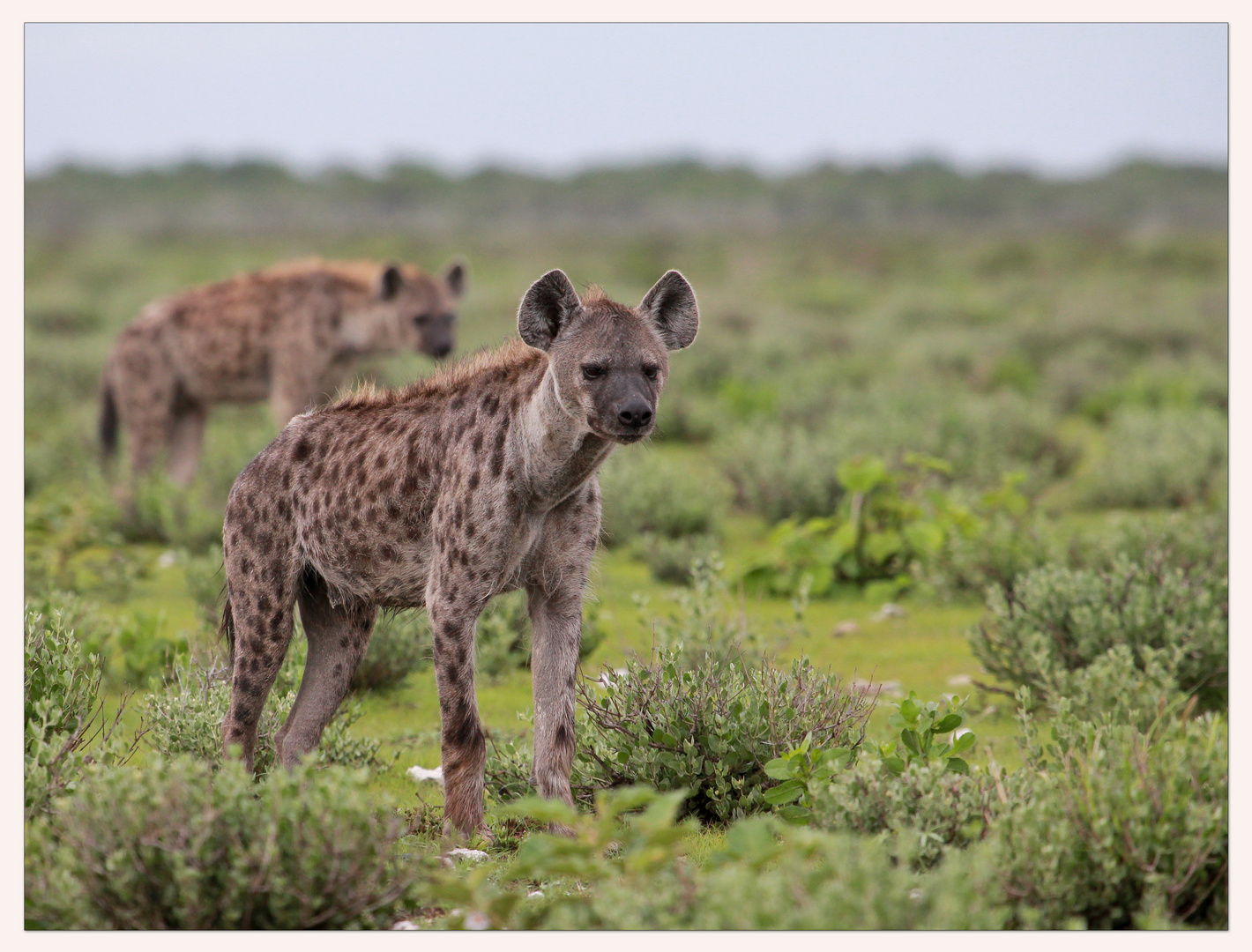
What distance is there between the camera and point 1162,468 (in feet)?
36.4

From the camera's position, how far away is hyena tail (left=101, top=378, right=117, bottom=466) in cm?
1227

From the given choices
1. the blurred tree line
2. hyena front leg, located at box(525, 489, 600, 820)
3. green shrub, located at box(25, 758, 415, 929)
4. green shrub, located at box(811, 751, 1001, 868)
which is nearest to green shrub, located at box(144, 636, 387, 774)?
hyena front leg, located at box(525, 489, 600, 820)

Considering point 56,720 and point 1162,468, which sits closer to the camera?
point 56,720

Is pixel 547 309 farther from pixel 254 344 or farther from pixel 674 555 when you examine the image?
pixel 254 344

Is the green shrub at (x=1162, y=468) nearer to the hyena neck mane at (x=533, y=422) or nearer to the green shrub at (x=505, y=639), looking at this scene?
the green shrub at (x=505, y=639)

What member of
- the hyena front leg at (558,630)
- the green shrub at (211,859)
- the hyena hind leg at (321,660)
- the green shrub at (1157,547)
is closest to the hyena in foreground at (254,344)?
the green shrub at (1157,547)

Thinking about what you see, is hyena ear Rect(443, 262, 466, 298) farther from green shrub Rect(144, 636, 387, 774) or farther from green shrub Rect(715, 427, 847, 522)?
green shrub Rect(144, 636, 387, 774)

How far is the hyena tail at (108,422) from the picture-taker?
40.2ft

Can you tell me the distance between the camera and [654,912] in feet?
11.1

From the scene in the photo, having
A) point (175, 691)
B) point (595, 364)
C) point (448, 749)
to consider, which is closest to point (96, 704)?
point (175, 691)

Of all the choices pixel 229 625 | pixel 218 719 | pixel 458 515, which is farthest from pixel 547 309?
pixel 218 719

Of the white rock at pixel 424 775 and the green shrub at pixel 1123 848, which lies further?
the white rock at pixel 424 775

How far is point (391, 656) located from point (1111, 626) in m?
3.51

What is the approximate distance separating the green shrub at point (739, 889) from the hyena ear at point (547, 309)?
1.69 metres
